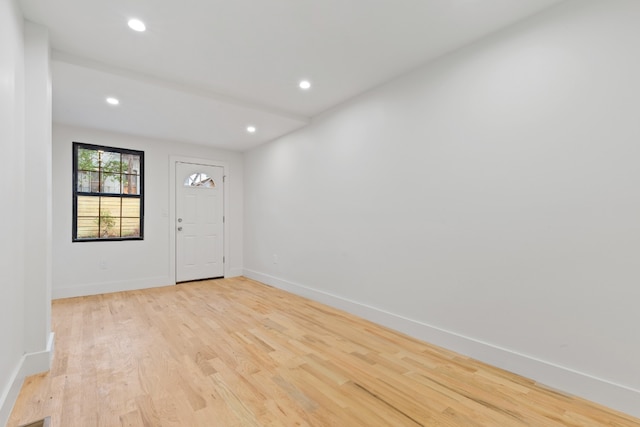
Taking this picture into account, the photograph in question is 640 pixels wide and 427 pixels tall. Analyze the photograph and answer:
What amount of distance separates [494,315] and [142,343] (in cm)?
298

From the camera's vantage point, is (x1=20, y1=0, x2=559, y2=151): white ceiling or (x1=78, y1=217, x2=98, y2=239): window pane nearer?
(x1=20, y1=0, x2=559, y2=151): white ceiling

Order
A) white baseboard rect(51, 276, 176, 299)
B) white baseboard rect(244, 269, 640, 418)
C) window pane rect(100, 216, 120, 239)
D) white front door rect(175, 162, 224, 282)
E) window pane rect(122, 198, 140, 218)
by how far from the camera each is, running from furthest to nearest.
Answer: white front door rect(175, 162, 224, 282)
window pane rect(122, 198, 140, 218)
window pane rect(100, 216, 120, 239)
white baseboard rect(51, 276, 176, 299)
white baseboard rect(244, 269, 640, 418)

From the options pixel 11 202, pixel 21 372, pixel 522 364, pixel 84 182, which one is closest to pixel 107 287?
pixel 84 182

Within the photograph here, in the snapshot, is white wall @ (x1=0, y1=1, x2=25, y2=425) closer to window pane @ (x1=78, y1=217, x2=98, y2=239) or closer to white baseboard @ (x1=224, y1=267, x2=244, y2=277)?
window pane @ (x1=78, y1=217, x2=98, y2=239)

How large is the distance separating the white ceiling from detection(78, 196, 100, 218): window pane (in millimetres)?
1195

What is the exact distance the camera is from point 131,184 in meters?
4.67

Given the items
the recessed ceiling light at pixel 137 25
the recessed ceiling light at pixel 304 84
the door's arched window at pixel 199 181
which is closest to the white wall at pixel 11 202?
the recessed ceiling light at pixel 137 25

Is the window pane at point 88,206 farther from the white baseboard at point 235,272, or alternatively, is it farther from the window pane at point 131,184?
the white baseboard at point 235,272

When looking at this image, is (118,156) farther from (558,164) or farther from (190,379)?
(558,164)

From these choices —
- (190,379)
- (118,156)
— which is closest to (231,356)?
(190,379)

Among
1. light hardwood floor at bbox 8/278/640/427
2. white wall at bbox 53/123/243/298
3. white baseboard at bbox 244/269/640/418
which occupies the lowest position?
light hardwood floor at bbox 8/278/640/427

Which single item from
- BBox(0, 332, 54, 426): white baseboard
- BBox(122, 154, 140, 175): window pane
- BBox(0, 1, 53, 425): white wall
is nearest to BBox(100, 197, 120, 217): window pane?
BBox(122, 154, 140, 175): window pane

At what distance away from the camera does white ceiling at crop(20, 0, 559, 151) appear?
6.63 feet

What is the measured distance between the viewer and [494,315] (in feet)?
7.34
